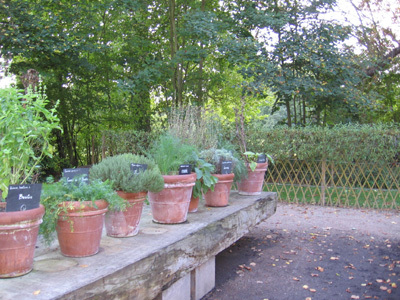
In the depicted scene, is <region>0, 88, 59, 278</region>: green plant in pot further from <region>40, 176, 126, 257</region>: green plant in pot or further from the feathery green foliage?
the feathery green foliage

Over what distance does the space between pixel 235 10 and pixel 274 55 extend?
1.51m

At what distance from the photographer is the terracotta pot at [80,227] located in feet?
6.04

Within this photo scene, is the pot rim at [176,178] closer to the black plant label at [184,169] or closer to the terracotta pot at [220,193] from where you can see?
the black plant label at [184,169]

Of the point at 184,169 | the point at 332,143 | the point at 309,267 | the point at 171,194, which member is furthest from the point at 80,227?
the point at 332,143

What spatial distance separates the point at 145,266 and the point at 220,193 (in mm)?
1492

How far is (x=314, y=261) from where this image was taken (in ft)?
11.3

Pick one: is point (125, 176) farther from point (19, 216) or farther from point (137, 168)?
point (19, 216)

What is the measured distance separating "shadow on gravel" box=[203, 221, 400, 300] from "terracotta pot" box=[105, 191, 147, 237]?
0.88 metres

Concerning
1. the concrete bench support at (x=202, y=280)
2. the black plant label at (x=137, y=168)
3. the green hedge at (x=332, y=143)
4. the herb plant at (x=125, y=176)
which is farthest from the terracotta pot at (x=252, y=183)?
the green hedge at (x=332, y=143)

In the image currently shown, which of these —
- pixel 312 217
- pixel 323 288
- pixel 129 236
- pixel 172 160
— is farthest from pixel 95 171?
pixel 312 217

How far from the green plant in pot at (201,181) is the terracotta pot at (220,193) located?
0.46 feet

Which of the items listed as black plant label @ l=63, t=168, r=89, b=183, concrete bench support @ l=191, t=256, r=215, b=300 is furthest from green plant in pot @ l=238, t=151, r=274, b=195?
black plant label @ l=63, t=168, r=89, b=183

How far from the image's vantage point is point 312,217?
211 inches

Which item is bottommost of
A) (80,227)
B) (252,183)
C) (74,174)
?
(252,183)
